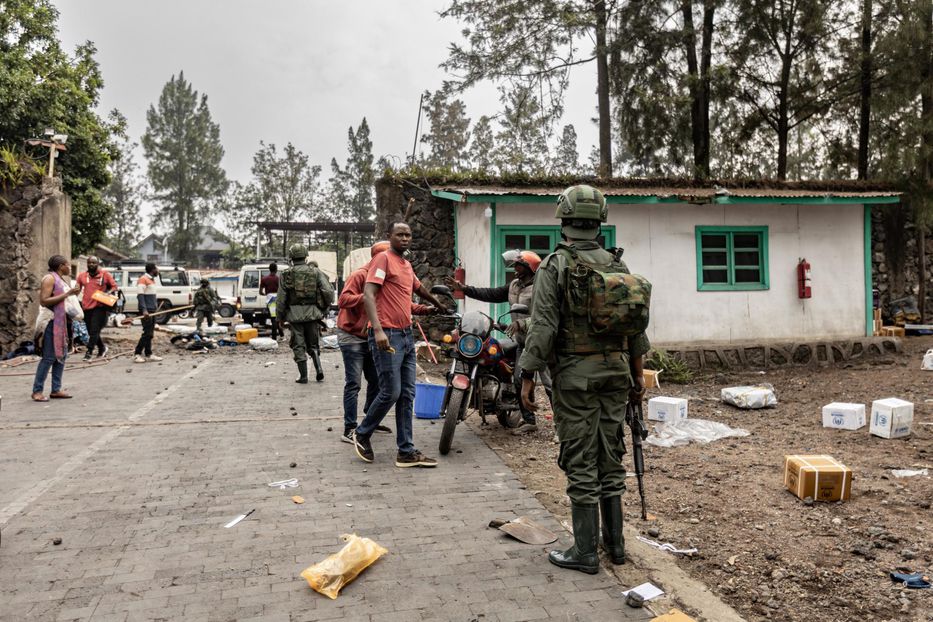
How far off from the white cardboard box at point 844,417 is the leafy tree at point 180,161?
190 ft

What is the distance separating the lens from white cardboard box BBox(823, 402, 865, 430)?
6.77m

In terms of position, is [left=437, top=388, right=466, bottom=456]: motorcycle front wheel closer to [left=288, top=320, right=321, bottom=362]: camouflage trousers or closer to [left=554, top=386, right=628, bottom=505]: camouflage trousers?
[left=554, top=386, right=628, bottom=505]: camouflage trousers

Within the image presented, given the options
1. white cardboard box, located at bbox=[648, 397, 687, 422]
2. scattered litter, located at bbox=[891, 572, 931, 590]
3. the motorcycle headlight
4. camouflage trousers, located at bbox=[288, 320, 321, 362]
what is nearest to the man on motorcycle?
the motorcycle headlight

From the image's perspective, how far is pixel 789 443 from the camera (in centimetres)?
635

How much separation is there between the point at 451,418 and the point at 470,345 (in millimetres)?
682

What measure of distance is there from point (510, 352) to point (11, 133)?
21407 mm

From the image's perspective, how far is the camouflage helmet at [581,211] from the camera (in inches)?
139

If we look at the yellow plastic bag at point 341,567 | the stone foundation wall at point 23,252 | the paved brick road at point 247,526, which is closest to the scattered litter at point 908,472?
the paved brick road at point 247,526

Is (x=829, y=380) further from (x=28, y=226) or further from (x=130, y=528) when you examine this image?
(x=28, y=226)

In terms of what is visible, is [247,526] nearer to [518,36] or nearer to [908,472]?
[908,472]

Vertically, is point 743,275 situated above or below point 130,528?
above

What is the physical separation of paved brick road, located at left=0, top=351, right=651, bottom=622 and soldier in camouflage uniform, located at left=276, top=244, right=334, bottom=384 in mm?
2276

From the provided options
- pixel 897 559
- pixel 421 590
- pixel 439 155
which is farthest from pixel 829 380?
pixel 439 155

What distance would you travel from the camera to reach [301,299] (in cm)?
930
